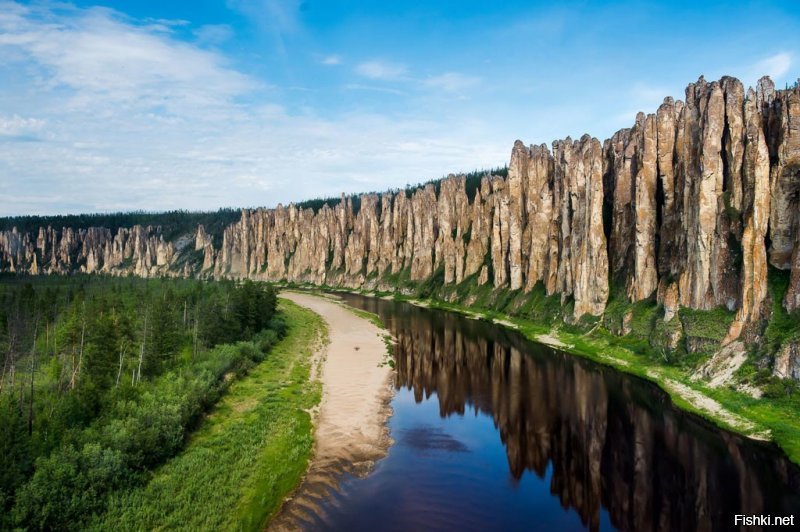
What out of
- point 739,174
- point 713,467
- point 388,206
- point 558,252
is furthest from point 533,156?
point 713,467

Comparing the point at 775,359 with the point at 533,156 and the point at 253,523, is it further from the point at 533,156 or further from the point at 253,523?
the point at 533,156

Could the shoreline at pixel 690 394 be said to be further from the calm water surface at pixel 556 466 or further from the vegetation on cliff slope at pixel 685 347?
the calm water surface at pixel 556 466

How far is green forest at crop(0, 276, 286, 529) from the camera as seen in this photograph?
23.2 meters

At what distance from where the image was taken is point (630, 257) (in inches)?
3039

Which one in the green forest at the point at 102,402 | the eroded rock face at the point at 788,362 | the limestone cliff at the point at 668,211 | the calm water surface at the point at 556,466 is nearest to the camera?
the green forest at the point at 102,402

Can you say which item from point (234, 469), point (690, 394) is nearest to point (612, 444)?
point (690, 394)

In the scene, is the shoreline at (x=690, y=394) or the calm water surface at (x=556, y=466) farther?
the shoreline at (x=690, y=394)

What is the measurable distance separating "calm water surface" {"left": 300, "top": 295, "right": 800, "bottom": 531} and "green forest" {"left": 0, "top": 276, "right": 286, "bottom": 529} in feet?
36.3

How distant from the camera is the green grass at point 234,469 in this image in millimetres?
24406

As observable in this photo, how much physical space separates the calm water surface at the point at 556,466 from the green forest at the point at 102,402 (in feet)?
36.3

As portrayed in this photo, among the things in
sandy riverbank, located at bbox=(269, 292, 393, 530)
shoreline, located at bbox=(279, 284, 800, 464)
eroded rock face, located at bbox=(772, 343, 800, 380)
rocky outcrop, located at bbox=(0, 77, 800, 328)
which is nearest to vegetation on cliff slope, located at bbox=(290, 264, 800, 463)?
shoreline, located at bbox=(279, 284, 800, 464)

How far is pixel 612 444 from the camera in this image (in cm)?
3553

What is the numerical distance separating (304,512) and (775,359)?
3774 centimetres

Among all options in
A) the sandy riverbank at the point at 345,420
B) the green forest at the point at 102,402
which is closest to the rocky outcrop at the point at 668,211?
the sandy riverbank at the point at 345,420
